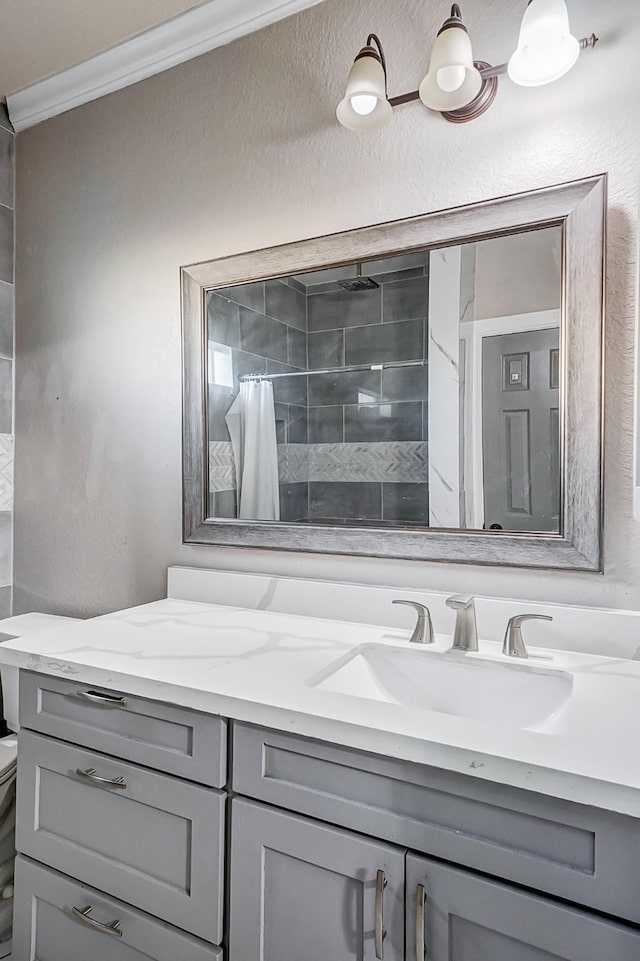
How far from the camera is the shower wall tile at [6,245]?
6.80 feet

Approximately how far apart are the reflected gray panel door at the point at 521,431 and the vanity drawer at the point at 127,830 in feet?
2.66

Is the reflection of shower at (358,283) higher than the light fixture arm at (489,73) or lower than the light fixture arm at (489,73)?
lower

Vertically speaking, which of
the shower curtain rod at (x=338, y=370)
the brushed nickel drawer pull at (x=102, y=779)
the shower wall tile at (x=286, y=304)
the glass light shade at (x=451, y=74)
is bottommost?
the brushed nickel drawer pull at (x=102, y=779)

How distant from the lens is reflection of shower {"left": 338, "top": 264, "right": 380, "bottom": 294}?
4.73 feet

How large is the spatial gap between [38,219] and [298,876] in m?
2.12

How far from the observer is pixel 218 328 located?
1.67 metres

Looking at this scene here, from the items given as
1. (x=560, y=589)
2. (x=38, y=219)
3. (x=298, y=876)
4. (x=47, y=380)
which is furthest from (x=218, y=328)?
(x=298, y=876)

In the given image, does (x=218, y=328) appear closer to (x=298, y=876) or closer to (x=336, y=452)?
(x=336, y=452)

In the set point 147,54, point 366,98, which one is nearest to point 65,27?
point 147,54

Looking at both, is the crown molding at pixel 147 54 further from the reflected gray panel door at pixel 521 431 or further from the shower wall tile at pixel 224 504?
the shower wall tile at pixel 224 504

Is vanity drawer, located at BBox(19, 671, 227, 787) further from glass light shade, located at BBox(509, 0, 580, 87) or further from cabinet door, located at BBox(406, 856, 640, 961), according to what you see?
glass light shade, located at BBox(509, 0, 580, 87)

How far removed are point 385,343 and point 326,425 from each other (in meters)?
0.25

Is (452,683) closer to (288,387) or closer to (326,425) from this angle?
(326,425)

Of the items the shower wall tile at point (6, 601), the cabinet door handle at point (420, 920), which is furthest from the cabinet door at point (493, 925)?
the shower wall tile at point (6, 601)
